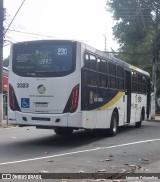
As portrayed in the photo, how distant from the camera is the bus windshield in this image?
13289 millimetres

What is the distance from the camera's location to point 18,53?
1391 centimetres

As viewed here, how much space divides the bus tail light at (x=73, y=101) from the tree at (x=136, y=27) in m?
23.1

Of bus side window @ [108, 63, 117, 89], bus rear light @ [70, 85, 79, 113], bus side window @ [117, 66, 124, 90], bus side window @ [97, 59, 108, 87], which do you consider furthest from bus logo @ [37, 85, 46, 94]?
bus side window @ [117, 66, 124, 90]

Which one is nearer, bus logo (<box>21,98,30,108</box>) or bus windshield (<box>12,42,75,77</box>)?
bus windshield (<box>12,42,75,77</box>)

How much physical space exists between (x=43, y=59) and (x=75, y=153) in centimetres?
349

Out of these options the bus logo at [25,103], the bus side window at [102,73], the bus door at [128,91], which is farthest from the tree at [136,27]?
the bus logo at [25,103]

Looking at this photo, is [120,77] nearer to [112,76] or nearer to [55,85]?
[112,76]

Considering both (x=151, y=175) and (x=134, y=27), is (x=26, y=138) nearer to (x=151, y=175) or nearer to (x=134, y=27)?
(x=151, y=175)

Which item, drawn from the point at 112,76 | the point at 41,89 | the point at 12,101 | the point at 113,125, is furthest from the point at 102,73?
the point at 12,101

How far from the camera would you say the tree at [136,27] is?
129 ft

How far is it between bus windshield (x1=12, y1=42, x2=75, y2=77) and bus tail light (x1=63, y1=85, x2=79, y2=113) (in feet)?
2.10

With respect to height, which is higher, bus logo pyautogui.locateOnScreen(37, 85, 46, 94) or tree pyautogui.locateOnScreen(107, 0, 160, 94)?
tree pyautogui.locateOnScreen(107, 0, 160, 94)

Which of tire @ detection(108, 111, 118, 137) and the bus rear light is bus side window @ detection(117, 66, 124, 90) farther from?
the bus rear light

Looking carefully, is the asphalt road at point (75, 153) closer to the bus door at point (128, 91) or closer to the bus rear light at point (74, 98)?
the bus rear light at point (74, 98)
